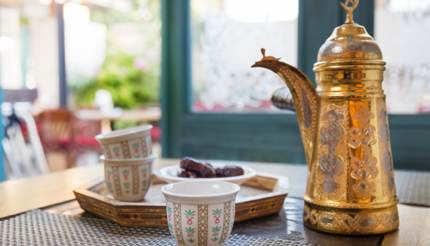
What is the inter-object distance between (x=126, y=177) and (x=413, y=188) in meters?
0.61

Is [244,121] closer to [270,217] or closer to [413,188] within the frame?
[413,188]

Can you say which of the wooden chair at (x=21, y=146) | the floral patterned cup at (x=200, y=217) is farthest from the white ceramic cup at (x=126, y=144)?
the wooden chair at (x=21, y=146)

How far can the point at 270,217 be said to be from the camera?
2.36 feet

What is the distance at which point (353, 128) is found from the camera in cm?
60

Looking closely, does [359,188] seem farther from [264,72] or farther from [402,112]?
[264,72]

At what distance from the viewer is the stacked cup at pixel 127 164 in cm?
73

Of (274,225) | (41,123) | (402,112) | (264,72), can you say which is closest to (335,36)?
(274,225)

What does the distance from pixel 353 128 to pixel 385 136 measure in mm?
51

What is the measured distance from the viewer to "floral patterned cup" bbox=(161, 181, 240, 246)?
511 mm

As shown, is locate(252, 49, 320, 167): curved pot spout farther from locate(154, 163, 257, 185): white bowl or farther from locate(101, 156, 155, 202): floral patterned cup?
locate(101, 156, 155, 202): floral patterned cup

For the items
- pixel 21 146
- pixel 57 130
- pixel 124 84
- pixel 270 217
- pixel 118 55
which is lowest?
pixel 21 146

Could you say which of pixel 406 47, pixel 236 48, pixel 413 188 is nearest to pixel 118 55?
pixel 236 48

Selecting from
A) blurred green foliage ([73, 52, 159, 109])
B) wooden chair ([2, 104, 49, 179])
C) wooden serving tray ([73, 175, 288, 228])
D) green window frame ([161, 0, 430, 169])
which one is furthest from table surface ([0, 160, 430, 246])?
blurred green foliage ([73, 52, 159, 109])

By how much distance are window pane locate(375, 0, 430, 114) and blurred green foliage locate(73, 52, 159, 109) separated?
166 inches
